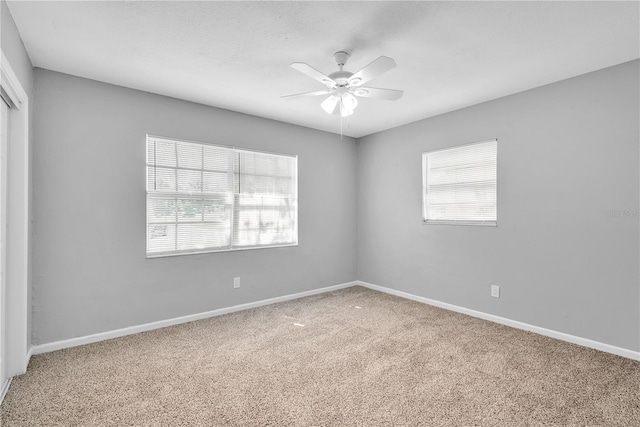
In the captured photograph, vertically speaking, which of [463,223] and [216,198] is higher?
[216,198]

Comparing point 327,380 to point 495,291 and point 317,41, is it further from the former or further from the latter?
point 317,41

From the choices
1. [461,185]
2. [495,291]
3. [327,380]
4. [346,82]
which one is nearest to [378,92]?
[346,82]

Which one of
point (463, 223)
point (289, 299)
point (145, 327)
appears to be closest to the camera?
point (145, 327)

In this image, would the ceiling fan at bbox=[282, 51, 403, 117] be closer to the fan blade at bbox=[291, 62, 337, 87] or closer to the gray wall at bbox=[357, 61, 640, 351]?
the fan blade at bbox=[291, 62, 337, 87]

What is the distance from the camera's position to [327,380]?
7.52 feet

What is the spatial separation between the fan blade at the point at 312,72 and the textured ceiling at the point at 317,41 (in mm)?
277

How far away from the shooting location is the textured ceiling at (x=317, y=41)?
6.41 feet

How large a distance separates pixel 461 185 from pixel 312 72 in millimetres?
2581

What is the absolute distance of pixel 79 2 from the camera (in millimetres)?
1893

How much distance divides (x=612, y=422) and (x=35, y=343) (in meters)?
4.21

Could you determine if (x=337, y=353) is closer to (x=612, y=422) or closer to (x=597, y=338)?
(x=612, y=422)

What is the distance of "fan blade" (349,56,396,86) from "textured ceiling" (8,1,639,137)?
265 mm

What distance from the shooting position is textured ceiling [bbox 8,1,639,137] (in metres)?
1.95

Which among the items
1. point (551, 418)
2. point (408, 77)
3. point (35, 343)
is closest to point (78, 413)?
point (35, 343)
